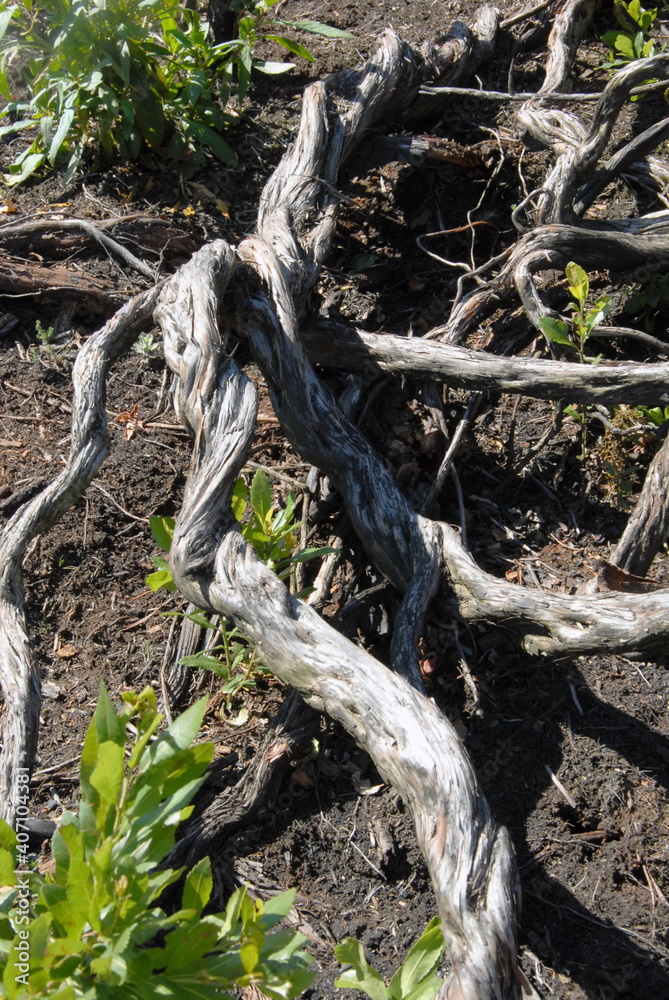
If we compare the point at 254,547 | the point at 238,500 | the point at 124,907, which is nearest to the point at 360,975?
the point at 124,907

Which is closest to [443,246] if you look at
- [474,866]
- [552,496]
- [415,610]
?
[552,496]

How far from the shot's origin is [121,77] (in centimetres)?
331

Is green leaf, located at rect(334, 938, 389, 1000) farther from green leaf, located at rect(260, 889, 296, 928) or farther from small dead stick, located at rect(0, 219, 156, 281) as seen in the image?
small dead stick, located at rect(0, 219, 156, 281)

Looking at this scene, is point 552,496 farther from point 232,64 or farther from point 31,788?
point 232,64

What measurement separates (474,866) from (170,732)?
852mm

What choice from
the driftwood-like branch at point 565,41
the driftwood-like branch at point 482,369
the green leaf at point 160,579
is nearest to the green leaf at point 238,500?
the green leaf at point 160,579

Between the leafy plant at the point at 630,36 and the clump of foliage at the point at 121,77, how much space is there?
1362 millimetres

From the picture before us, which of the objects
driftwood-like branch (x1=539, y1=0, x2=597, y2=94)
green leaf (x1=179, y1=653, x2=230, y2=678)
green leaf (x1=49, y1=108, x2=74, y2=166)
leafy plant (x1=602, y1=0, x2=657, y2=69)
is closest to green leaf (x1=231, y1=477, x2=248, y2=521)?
green leaf (x1=179, y1=653, x2=230, y2=678)

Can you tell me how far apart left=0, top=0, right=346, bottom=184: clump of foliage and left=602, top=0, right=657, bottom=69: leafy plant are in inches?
53.6

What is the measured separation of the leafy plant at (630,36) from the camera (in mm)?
3756

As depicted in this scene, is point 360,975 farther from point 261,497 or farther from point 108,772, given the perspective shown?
point 261,497

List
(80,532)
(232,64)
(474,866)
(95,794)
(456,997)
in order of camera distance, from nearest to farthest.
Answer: (95,794)
(456,997)
(474,866)
(80,532)
(232,64)

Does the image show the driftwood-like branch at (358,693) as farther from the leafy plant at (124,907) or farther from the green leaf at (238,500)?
the leafy plant at (124,907)

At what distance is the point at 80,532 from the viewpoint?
9.48 ft
